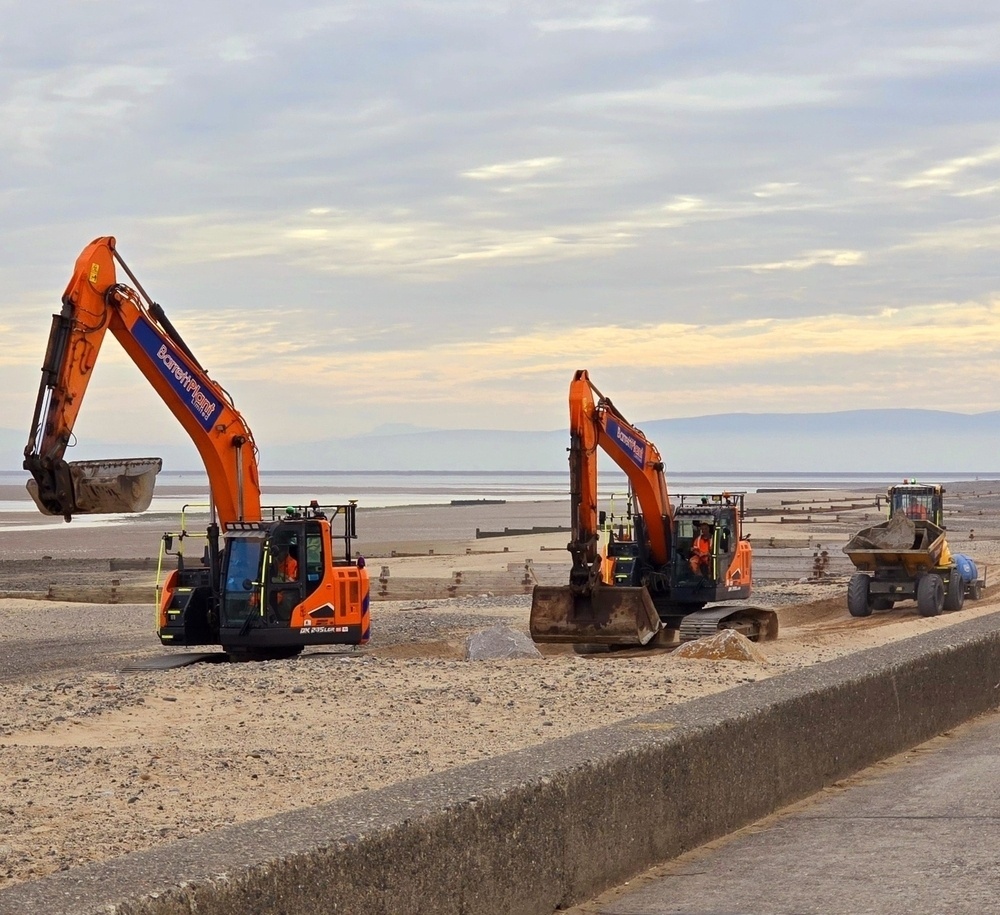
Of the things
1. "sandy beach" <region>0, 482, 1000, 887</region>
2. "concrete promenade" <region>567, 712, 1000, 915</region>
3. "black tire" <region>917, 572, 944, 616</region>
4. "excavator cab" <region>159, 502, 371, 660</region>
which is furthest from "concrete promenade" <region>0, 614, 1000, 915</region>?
"black tire" <region>917, 572, 944, 616</region>

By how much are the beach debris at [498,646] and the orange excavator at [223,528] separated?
1.40 m

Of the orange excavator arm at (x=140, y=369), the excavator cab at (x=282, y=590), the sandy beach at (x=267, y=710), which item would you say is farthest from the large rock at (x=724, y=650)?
the orange excavator arm at (x=140, y=369)

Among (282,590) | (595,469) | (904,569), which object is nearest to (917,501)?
(904,569)

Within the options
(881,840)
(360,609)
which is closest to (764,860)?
(881,840)

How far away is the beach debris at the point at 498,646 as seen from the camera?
1911 centimetres

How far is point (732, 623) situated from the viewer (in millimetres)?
22094

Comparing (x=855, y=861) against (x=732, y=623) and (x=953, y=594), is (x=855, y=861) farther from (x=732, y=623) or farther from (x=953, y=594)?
(x=953, y=594)

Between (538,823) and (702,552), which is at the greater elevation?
(702,552)

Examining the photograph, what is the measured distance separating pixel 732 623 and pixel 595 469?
10.6 feet

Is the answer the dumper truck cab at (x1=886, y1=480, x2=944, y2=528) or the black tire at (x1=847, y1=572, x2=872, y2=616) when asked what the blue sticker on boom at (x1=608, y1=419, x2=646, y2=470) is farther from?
the dumper truck cab at (x1=886, y1=480, x2=944, y2=528)

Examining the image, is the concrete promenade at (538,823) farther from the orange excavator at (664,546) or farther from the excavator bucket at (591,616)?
the orange excavator at (664,546)

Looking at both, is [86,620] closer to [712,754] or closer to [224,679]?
[224,679]

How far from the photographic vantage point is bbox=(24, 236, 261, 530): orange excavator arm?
652 inches

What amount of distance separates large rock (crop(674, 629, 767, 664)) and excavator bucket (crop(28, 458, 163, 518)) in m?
6.39
